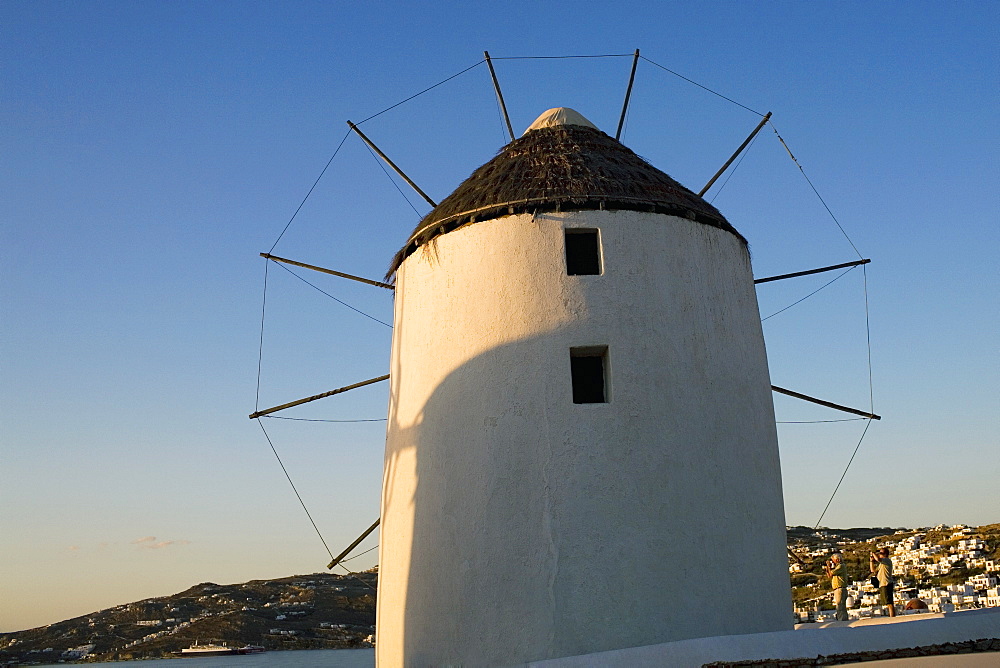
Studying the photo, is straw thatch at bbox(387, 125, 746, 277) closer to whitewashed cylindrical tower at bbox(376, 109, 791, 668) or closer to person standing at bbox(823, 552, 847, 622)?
whitewashed cylindrical tower at bbox(376, 109, 791, 668)

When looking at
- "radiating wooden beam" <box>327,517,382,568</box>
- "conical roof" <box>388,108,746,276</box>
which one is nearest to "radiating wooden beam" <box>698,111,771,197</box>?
"conical roof" <box>388,108,746,276</box>

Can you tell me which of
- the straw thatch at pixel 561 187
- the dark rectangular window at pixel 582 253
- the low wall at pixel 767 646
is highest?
the straw thatch at pixel 561 187

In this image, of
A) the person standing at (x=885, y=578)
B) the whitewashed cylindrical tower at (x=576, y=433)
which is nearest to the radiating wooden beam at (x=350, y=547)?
the whitewashed cylindrical tower at (x=576, y=433)

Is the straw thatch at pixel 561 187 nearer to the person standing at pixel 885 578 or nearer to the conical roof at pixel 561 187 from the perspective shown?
the conical roof at pixel 561 187

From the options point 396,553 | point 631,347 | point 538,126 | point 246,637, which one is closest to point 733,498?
point 631,347

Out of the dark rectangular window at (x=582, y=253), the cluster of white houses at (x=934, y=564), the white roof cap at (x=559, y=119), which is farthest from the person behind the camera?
the cluster of white houses at (x=934, y=564)

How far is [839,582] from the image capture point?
11547mm

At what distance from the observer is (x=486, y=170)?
12875 millimetres

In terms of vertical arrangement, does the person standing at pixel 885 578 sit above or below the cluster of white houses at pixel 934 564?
above

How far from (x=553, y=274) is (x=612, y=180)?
5.79 ft

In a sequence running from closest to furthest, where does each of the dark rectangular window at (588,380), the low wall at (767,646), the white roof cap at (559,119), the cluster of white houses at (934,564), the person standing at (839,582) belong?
the low wall at (767,646)
the person standing at (839,582)
the dark rectangular window at (588,380)
the white roof cap at (559,119)
the cluster of white houses at (934,564)

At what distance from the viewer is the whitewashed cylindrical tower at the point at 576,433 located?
31.6 feet

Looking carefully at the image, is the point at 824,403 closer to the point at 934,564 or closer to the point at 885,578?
the point at 885,578

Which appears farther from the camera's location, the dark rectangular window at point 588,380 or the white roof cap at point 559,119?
the white roof cap at point 559,119
